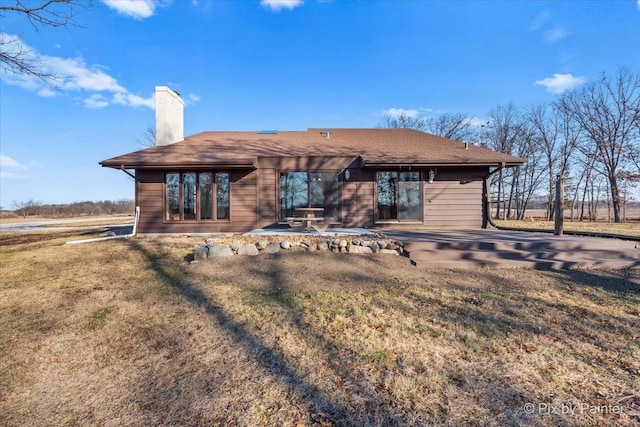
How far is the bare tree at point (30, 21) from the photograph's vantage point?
6.54 m

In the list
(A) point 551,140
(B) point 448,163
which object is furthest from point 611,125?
(B) point 448,163

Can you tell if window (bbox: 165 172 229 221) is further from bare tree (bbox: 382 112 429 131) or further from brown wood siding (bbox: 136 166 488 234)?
bare tree (bbox: 382 112 429 131)

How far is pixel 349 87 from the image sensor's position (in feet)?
66.7

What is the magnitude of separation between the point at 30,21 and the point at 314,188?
820 centimetres

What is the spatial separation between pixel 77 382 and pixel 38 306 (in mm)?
2513

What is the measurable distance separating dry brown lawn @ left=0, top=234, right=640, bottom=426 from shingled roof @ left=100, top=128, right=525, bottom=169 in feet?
17.7

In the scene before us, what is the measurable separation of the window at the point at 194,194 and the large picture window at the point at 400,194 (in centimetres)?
556

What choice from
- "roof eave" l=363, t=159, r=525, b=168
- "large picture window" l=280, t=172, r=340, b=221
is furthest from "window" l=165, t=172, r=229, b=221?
"roof eave" l=363, t=159, r=525, b=168

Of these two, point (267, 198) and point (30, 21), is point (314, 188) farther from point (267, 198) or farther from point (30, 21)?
point (30, 21)

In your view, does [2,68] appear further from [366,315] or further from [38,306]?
[366,315]

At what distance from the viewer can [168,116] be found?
1175 centimetres

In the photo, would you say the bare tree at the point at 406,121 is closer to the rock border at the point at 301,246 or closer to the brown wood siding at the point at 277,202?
the brown wood siding at the point at 277,202

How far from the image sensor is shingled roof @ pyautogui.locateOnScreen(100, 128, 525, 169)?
9852 mm

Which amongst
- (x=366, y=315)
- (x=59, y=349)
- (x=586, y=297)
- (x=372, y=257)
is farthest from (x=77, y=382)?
(x=586, y=297)
